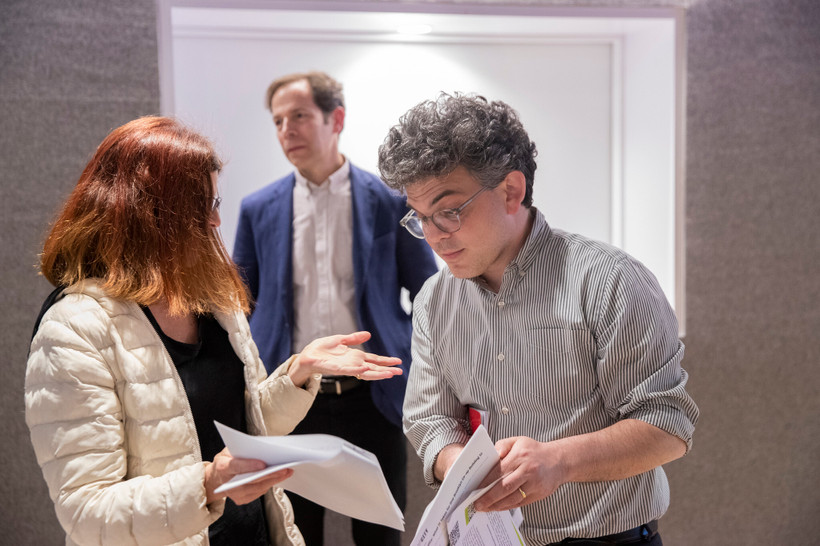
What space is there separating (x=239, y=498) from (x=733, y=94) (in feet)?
9.24

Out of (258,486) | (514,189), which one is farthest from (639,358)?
(258,486)

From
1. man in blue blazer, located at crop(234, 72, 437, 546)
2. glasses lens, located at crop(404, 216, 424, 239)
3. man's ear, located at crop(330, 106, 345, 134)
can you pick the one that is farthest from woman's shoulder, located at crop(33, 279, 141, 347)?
man's ear, located at crop(330, 106, 345, 134)

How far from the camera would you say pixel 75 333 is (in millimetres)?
1347

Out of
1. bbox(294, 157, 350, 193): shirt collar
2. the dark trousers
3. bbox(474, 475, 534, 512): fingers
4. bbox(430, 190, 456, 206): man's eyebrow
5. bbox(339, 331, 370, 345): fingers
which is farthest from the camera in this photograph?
bbox(294, 157, 350, 193): shirt collar

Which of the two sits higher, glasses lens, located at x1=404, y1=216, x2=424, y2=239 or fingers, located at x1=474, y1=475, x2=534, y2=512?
glasses lens, located at x1=404, y1=216, x2=424, y2=239

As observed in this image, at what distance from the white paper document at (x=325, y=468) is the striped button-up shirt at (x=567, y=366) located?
1.00 ft

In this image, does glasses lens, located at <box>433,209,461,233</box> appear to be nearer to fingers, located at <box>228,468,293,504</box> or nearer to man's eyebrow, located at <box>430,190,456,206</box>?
man's eyebrow, located at <box>430,190,456,206</box>

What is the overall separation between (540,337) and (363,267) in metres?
1.32

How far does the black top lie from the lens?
60.0 inches

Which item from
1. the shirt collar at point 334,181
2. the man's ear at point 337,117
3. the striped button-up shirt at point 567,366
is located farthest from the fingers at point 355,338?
the man's ear at point 337,117

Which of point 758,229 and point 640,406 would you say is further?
point 758,229

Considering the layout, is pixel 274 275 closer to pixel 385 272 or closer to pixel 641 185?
pixel 385 272

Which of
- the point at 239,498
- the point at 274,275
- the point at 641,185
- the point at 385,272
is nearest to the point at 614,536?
the point at 239,498

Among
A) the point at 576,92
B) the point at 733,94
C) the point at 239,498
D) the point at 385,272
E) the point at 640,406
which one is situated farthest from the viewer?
the point at 576,92
